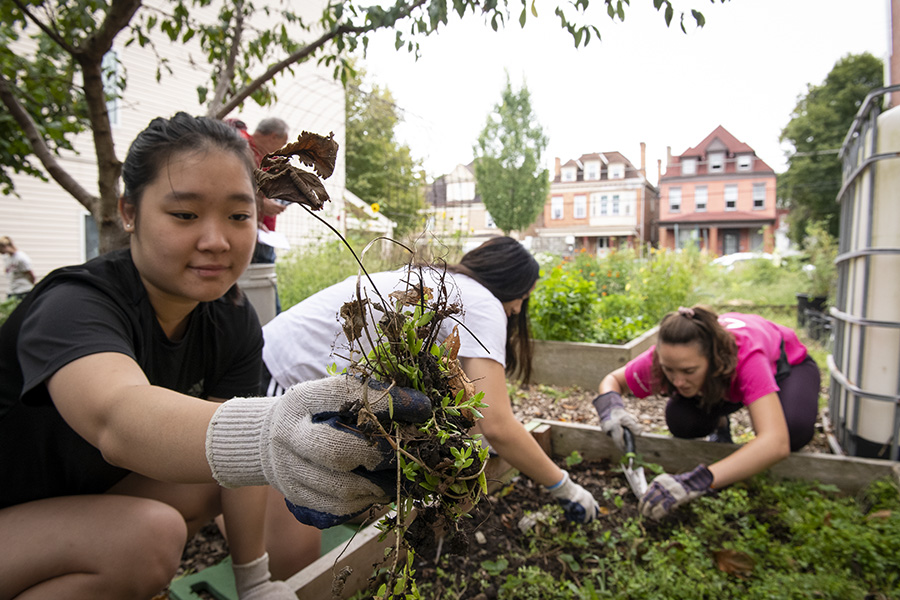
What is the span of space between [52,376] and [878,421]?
367cm

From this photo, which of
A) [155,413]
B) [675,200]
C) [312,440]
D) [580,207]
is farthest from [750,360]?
[675,200]

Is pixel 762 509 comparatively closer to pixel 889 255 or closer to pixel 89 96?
pixel 889 255

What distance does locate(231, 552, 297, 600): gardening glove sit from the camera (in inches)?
65.1

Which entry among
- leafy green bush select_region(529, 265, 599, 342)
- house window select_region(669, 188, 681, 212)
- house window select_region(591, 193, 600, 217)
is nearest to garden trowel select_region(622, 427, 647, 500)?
leafy green bush select_region(529, 265, 599, 342)

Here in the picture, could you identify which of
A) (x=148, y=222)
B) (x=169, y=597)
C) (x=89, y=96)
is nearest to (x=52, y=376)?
(x=148, y=222)

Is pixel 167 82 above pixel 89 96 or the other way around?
above

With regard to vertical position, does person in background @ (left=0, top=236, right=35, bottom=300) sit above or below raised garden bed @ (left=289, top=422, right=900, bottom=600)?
above

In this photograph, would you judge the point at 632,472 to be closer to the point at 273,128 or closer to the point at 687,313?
the point at 687,313

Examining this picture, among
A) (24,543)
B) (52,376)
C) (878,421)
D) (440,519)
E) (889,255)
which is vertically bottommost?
(878,421)

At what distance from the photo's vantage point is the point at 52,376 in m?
1.09

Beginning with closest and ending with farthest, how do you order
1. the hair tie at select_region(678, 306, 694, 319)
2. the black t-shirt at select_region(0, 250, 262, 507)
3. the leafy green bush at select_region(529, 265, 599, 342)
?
1. the black t-shirt at select_region(0, 250, 262, 507)
2. the hair tie at select_region(678, 306, 694, 319)
3. the leafy green bush at select_region(529, 265, 599, 342)

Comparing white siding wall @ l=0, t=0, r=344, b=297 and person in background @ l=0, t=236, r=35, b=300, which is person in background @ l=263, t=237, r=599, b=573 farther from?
person in background @ l=0, t=236, r=35, b=300

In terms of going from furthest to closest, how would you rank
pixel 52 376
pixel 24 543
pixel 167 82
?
pixel 167 82, pixel 24 543, pixel 52 376

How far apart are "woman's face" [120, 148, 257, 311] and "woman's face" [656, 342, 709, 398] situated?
2125mm
